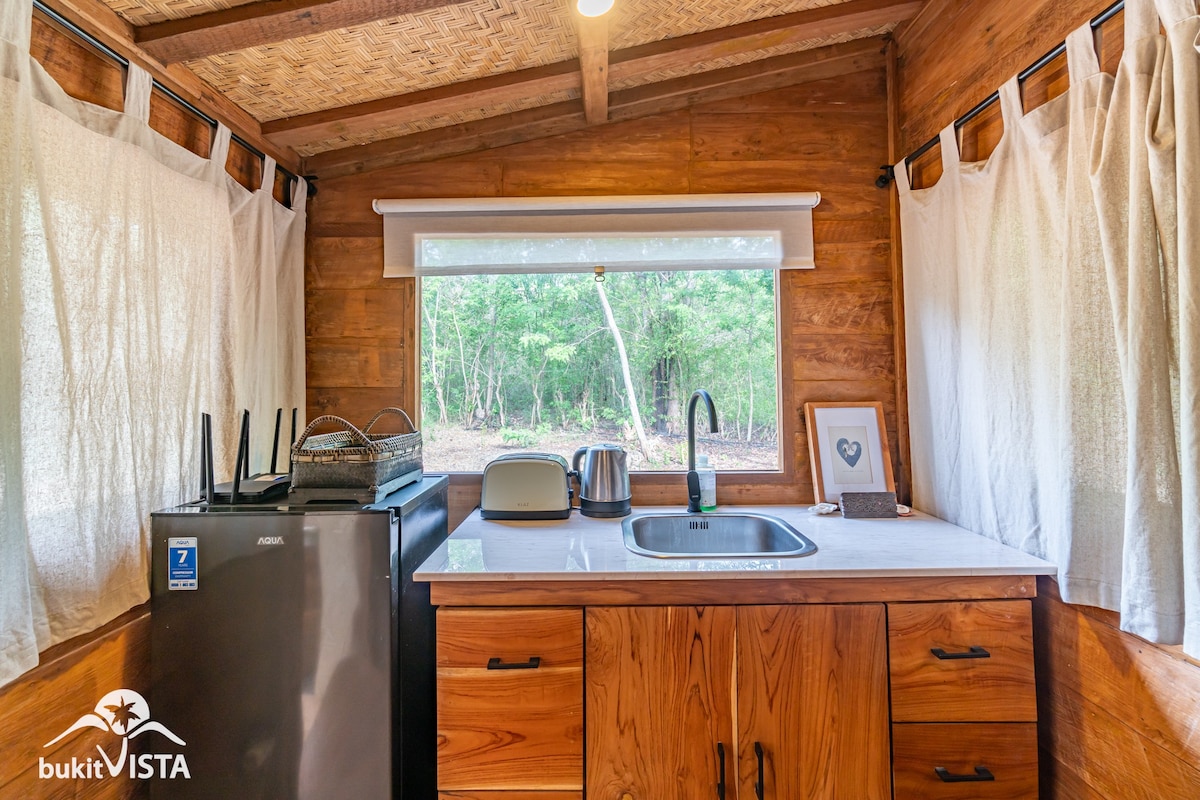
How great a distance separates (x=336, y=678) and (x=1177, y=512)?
1712mm

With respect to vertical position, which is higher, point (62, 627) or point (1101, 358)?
point (1101, 358)

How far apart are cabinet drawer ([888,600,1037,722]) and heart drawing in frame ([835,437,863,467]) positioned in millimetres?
712

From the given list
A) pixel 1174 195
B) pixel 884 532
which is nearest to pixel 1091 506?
pixel 884 532

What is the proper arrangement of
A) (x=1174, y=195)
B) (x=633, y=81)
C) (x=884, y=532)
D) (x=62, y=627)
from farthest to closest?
(x=633, y=81)
(x=884, y=532)
(x=62, y=627)
(x=1174, y=195)

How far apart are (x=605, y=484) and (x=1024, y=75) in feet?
5.08

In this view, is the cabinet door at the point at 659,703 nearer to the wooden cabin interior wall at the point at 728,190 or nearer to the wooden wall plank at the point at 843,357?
the wooden cabin interior wall at the point at 728,190

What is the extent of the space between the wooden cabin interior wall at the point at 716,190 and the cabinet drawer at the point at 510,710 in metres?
0.80

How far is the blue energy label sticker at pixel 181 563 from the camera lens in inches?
45.9

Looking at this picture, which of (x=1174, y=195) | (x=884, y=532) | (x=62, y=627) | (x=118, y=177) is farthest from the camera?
(x=884, y=532)

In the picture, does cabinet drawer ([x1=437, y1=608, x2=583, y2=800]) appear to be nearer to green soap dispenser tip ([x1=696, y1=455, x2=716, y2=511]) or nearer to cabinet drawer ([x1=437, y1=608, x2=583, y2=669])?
cabinet drawer ([x1=437, y1=608, x2=583, y2=669])

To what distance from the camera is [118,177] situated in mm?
1159

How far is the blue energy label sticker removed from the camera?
1.17 m

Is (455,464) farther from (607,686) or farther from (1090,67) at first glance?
(1090,67)

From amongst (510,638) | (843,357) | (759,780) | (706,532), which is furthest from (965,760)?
(843,357)
